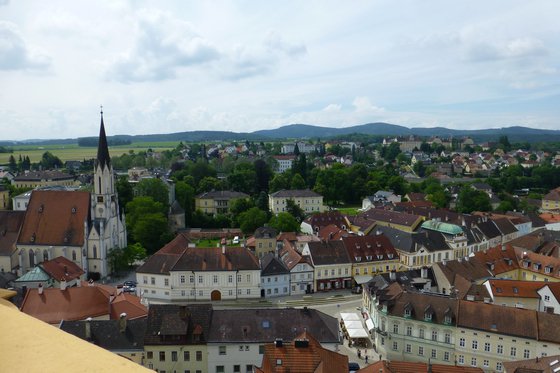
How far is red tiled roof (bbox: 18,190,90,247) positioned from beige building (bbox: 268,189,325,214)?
140ft

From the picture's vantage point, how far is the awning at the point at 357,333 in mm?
35013

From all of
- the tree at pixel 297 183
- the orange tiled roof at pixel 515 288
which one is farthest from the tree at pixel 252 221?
the orange tiled roof at pixel 515 288

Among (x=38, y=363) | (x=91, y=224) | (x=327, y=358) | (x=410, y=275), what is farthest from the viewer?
(x=91, y=224)

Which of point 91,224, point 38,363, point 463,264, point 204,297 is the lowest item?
point 204,297

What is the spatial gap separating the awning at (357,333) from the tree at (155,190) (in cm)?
4657

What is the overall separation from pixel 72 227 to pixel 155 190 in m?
25.5

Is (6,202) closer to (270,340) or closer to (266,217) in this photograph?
(266,217)

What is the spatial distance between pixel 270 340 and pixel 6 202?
7512 centimetres

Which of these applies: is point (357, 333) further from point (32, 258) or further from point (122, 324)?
point (32, 258)

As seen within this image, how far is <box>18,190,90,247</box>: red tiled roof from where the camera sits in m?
49.6

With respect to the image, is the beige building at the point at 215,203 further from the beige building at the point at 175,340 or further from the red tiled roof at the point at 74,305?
the beige building at the point at 175,340

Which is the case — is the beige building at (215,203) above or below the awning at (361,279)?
above

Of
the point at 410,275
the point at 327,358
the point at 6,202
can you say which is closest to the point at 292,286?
the point at 410,275

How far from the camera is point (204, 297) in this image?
4453cm
